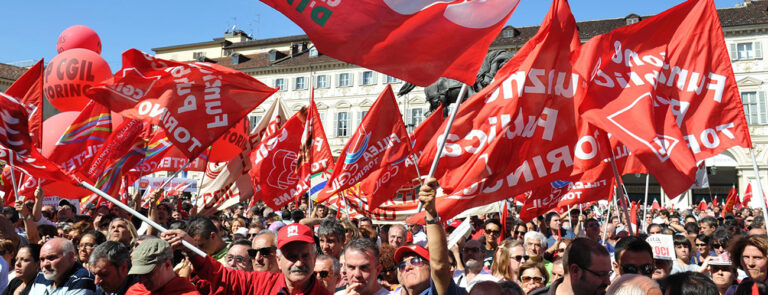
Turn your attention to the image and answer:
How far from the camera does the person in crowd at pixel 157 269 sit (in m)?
3.61

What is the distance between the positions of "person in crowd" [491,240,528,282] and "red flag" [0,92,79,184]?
405cm

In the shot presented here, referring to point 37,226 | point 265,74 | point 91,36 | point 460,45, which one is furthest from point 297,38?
point 460,45

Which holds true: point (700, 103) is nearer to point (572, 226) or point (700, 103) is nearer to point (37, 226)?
point (572, 226)

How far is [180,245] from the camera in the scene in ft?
12.0

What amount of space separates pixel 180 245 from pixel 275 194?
663 centimetres

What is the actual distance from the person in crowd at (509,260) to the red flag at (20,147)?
4050 mm

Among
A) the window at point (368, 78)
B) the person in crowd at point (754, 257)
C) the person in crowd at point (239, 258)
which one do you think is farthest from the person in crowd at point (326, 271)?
the window at point (368, 78)

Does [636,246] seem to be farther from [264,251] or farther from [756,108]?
[756,108]

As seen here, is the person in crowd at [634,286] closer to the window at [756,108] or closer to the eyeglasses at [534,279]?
the eyeglasses at [534,279]

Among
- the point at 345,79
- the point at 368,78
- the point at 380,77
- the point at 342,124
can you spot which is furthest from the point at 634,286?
the point at 345,79

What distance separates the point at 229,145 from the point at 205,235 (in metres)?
4.43

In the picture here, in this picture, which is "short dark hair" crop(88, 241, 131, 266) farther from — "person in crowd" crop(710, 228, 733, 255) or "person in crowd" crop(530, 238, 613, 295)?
"person in crowd" crop(710, 228, 733, 255)

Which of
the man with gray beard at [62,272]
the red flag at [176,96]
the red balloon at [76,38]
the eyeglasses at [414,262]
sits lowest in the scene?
the man with gray beard at [62,272]

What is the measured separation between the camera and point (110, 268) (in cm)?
428
